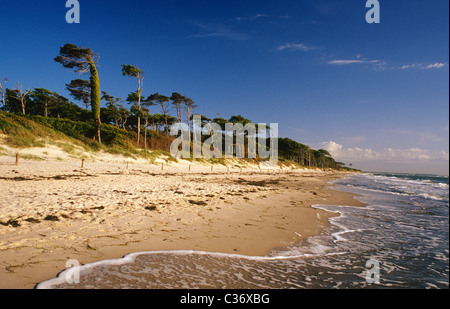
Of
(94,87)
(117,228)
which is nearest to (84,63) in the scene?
(94,87)

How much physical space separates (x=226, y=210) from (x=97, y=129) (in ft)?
83.1

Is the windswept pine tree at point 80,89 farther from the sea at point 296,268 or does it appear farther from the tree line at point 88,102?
the sea at point 296,268

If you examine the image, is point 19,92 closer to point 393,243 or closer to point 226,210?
point 226,210

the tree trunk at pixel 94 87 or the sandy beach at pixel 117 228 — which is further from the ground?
the tree trunk at pixel 94 87
